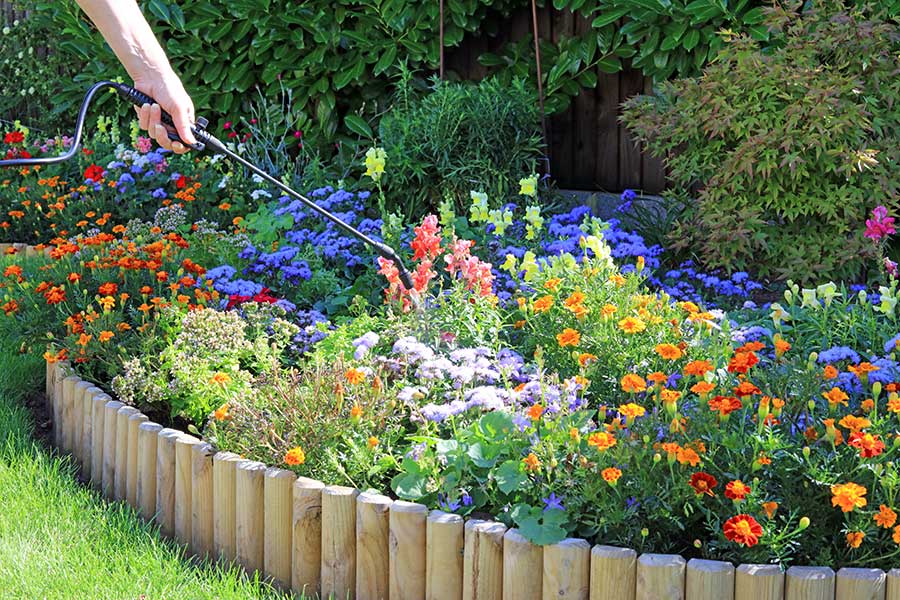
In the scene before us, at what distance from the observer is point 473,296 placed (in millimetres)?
3414

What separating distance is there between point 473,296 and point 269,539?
1.03 meters

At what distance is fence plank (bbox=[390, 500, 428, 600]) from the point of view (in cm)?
255

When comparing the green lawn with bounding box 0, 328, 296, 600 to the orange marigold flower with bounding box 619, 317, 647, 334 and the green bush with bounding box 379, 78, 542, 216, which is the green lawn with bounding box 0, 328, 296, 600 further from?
the green bush with bounding box 379, 78, 542, 216

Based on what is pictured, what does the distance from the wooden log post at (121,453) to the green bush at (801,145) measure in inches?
90.5

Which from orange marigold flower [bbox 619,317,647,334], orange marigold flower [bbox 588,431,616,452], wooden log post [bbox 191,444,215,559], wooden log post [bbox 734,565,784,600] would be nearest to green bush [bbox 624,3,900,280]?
orange marigold flower [bbox 619,317,647,334]

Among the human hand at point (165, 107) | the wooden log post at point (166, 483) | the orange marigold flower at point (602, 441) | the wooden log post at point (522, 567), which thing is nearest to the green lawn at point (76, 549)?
the wooden log post at point (166, 483)

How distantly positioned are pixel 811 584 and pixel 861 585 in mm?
101

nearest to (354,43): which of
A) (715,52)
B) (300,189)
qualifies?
(300,189)

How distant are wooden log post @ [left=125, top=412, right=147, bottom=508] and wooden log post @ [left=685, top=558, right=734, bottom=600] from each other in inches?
68.4

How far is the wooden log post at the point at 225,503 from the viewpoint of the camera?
9.49 feet

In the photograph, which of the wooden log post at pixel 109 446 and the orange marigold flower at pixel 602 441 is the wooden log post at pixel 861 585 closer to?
the orange marigold flower at pixel 602 441

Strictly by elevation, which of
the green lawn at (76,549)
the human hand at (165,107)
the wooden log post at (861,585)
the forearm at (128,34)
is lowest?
the green lawn at (76,549)

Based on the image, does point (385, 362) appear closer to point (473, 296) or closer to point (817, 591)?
point (473, 296)

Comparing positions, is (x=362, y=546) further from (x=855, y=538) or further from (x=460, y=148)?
(x=460, y=148)
